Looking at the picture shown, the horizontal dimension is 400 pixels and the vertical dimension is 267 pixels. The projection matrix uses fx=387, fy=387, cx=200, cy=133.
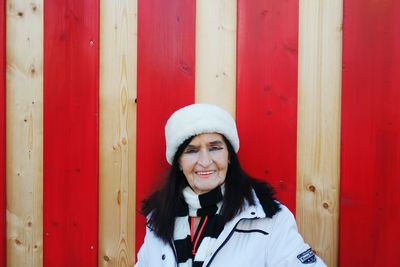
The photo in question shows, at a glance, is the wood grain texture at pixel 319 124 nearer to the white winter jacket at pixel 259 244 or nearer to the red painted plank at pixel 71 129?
the white winter jacket at pixel 259 244

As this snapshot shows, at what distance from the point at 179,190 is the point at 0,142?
37.4 inches

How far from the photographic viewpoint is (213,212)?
162 cm

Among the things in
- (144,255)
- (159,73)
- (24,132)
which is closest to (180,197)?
(144,255)

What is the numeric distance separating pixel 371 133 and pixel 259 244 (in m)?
0.71

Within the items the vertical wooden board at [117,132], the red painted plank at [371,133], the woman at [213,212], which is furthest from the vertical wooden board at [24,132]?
the red painted plank at [371,133]

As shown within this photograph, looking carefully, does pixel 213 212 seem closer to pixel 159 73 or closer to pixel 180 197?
pixel 180 197

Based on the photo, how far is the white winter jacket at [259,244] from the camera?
→ 146cm

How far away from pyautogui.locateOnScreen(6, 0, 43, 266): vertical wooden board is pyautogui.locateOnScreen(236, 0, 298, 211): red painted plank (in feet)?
3.28

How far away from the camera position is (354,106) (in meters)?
1.72

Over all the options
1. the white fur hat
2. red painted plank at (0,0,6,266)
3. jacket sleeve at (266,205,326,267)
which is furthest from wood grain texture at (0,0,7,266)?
jacket sleeve at (266,205,326,267)

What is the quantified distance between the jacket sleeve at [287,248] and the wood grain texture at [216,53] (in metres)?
0.57

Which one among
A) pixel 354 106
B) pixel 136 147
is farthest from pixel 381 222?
pixel 136 147

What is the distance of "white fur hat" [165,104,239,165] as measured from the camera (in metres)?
1.55

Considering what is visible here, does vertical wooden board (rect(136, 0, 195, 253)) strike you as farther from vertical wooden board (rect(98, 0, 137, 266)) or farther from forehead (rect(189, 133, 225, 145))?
forehead (rect(189, 133, 225, 145))
